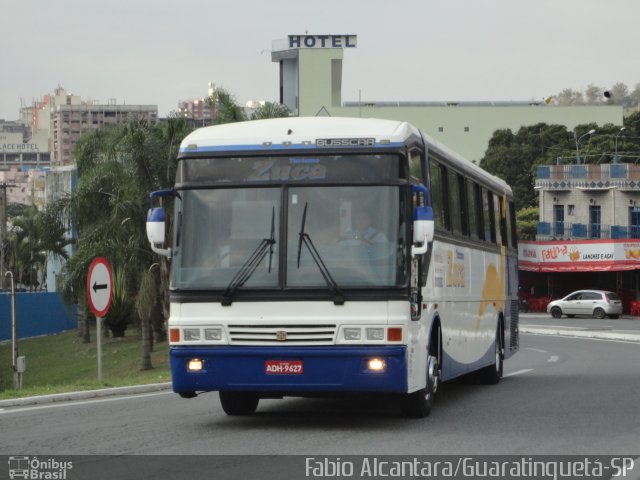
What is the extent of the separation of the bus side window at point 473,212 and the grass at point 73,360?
783 inches

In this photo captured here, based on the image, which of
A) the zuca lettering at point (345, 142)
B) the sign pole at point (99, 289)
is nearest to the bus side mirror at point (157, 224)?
the zuca lettering at point (345, 142)

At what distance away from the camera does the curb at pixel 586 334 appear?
45.9m

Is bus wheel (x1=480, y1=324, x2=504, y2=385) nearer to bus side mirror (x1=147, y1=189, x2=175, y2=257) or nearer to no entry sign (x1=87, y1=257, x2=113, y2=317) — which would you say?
no entry sign (x1=87, y1=257, x2=113, y2=317)

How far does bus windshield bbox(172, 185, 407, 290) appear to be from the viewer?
13.6 m

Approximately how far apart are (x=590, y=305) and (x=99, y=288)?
50504mm

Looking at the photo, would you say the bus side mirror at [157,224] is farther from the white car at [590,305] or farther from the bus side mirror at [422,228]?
the white car at [590,305]

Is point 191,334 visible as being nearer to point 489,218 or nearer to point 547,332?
point 489,218

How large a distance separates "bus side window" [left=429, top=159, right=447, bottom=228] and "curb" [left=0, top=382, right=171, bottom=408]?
19.3ft

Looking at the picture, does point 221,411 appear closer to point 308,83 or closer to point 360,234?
point 360,234

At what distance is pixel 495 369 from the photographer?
22.0 meters

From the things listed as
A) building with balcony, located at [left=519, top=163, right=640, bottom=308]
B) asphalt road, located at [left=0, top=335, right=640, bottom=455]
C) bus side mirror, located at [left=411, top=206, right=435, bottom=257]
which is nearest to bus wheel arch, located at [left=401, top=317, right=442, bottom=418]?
asphalt road, located at [left=0, top=335, right=640, bottom=455]

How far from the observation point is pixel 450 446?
12.1m
